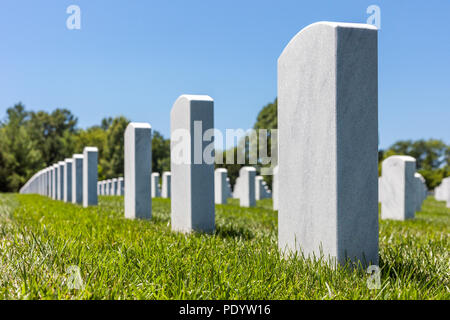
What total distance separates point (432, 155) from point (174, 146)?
298ft

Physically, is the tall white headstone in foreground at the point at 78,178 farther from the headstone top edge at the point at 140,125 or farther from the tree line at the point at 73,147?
the tree line at the point at 73,147

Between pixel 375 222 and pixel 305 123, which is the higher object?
pixel 305 123

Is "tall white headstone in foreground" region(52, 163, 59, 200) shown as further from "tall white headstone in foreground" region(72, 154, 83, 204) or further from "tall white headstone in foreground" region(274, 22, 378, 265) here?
"tall white headstone in foreground" region(274, 22, 378, 265)

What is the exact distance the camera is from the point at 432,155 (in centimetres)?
8562

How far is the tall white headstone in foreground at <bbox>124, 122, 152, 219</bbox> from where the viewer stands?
7.74 meters

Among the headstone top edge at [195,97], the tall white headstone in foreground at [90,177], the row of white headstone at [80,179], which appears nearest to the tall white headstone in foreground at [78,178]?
the row of white headstone at [80,179]

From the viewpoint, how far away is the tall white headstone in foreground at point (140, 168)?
7738 millimetres

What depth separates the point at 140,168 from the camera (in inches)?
309

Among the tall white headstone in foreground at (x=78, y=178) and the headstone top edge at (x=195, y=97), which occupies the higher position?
the headstone top edge at (x=195, y=97)

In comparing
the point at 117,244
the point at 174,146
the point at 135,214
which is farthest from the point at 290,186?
the point at 135,214

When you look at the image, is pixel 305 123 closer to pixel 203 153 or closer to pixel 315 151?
pixel 315 151

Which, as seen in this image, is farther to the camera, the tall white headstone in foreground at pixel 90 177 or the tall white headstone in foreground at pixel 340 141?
the tall white headstone in foreground at pixel 90 177

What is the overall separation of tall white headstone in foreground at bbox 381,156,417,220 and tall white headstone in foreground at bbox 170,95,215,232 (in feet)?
20.0

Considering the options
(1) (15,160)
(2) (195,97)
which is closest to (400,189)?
(2) (195,97)
